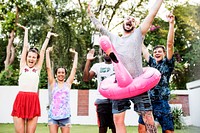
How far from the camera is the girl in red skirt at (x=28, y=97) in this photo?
300 centimetres

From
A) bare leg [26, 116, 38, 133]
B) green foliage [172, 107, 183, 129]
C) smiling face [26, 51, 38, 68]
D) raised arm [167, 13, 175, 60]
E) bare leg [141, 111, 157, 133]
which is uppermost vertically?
raised arm [167, 13, 175, 60]

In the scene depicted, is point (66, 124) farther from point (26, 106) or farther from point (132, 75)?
point (132, 75)

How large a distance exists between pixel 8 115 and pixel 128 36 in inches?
324

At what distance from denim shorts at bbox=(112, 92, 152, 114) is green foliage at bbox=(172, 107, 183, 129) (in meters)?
6.28

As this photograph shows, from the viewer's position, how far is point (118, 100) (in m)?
2.46

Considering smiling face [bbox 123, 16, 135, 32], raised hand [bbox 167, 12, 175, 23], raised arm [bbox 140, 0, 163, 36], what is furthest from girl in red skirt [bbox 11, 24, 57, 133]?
raised hand [bbox 167, 12, 175, 23]

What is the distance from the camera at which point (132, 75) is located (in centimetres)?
246

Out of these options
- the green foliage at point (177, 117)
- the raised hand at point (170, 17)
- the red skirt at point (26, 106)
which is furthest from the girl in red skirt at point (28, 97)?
the green foliage at point (177, 117)

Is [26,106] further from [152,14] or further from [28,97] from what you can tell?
[152,14]

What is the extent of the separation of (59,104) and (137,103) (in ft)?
3.65

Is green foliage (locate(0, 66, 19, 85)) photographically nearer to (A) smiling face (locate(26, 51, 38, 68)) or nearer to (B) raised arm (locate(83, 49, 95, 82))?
(A) smiling face (locate(26, 51, 38, 68))

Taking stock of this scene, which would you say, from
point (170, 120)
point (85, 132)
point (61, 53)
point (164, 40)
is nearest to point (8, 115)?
point (61, 53)

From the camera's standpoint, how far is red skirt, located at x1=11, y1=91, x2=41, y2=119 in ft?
9.87

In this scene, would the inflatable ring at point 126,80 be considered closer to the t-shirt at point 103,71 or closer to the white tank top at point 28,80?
the t-shirt at point 103,71
